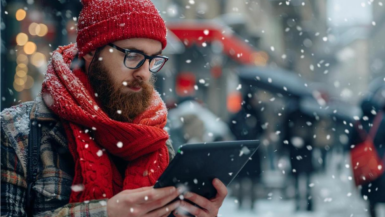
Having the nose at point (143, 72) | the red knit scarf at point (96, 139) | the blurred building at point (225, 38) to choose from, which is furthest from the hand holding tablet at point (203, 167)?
the blurred building at point (225, 38)

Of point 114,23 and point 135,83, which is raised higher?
point 114,23

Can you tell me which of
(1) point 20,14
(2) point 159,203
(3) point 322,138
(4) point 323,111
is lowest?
(3) point 322,138

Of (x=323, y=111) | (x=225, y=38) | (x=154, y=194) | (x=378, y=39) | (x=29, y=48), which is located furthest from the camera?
(x=378, y=39)

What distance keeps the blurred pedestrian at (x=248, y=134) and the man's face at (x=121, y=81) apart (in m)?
6.10

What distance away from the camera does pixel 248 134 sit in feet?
28.8

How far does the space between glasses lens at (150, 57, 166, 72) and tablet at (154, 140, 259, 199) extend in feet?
1.88

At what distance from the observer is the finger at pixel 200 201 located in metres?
2.18

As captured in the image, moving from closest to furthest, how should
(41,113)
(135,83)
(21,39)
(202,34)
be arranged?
1. (41,113)
2. (135,83)
3. (21,39)
4. (202,34)

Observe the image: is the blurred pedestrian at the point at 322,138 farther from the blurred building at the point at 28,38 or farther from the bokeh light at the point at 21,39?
the bokeh light at the point at 21,39

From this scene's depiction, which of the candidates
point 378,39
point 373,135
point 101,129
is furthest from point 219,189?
point 378,39

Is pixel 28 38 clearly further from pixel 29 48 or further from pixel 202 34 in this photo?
pixel 202 34

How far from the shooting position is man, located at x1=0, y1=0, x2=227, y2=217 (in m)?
2.10

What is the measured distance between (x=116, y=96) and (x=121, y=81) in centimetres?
8

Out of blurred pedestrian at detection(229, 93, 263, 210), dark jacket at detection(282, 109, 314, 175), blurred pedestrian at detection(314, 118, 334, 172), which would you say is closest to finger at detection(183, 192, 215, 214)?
blurred pedestrian at detection(229, 93, 263, 210)
